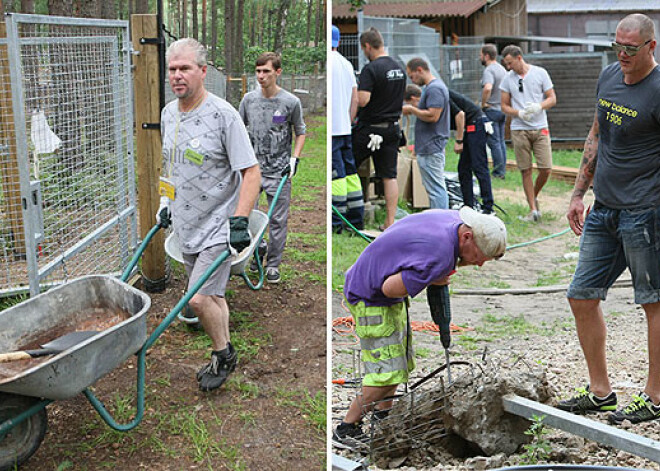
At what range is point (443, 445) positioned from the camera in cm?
360

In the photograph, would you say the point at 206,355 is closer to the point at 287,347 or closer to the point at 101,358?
the point at 287,347

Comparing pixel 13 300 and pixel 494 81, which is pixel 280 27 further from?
pixel 13 300

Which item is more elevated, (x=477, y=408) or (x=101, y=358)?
(x=101, y=358)

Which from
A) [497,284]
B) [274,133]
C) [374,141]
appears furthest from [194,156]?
[374,141]

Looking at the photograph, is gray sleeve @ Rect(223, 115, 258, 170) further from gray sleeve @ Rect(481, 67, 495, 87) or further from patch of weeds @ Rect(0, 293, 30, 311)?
A: gray sleeve @ Rect(481, 67, 495, 87)

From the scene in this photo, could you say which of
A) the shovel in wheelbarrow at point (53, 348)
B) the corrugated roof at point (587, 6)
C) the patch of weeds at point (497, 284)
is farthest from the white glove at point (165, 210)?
the corrugated roof at point (587, 6)

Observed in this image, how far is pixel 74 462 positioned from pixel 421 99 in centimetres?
556

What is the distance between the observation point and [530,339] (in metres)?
5.14

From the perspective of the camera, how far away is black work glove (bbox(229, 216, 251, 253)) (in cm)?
379

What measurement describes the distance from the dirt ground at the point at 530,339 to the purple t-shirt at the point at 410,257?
736 millimetres

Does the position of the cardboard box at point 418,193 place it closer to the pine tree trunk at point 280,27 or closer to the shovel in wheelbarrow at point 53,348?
the shovel in wheelbarrow at point 53,348

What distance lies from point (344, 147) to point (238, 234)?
374cm

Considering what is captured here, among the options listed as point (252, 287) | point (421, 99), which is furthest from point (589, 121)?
point (252, 287)

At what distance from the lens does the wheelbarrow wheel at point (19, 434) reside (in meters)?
3.22
